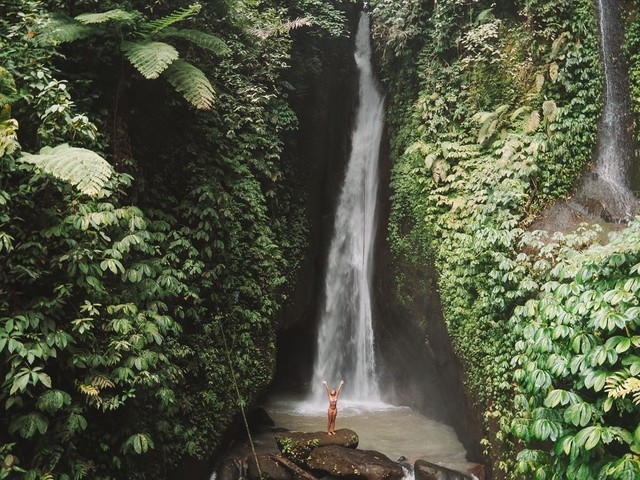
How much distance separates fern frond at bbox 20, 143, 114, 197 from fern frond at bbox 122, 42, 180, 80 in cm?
129

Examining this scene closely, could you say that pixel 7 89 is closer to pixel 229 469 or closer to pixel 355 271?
pixel 229 469

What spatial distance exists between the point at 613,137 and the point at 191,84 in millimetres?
6267

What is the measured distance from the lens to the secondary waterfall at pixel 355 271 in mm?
11094

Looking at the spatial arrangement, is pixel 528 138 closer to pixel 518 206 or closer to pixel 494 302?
pixel 518 206

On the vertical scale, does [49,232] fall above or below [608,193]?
below

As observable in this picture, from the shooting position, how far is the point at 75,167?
4.28 m

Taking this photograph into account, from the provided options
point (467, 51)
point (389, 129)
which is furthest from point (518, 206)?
point (389, 129)

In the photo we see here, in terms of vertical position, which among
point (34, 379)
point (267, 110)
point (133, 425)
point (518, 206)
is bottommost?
point (133, 425)

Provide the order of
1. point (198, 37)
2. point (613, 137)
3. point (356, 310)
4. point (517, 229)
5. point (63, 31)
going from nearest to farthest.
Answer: point (63, 31) < point (198, 37) < point (517, 229) < point (613, 137) < point (356, 310)

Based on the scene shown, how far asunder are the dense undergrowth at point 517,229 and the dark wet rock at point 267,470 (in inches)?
110

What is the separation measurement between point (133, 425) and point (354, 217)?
306 inches

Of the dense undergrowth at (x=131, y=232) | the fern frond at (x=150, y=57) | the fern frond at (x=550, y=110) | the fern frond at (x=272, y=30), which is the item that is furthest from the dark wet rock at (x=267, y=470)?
the fern frond at (x=272, y=30)

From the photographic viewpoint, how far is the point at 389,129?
35.0ft

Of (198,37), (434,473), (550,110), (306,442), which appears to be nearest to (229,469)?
(306,442)
